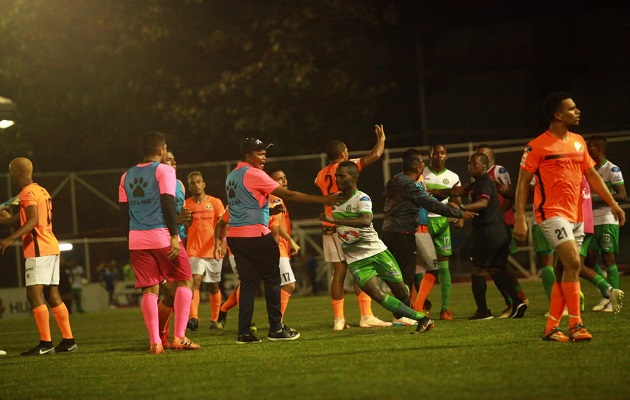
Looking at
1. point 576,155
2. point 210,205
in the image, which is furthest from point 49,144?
point 576,155

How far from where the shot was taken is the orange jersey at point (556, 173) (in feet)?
32.3

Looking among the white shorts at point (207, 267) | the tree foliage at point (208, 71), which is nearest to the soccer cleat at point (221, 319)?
the white shorts at point (207, 267)

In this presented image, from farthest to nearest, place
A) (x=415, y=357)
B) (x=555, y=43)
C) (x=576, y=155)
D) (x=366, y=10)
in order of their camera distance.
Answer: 1. (x=555, y=43)
2. (x=366, y=10)
3. (x=576, y=155)
4. (x=415, y=357)

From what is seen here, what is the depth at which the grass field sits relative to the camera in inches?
290

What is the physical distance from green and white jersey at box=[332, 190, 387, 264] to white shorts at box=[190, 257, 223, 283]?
4.45 meters

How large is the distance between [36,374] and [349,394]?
380 cm

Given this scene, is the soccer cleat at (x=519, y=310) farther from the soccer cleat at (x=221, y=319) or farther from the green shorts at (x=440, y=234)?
the soccer cleat at (x=221, y=319)

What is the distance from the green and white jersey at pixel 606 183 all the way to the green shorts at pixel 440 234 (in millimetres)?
2123

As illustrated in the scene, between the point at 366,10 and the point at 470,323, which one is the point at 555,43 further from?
the point at 470,323

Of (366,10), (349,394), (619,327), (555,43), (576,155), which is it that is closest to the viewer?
(349,394)

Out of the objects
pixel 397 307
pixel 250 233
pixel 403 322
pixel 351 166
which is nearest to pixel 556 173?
pixel 397 307

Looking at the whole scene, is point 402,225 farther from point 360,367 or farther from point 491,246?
point 360,367

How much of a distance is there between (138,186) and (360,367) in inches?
140

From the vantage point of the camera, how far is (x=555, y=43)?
38.5m
